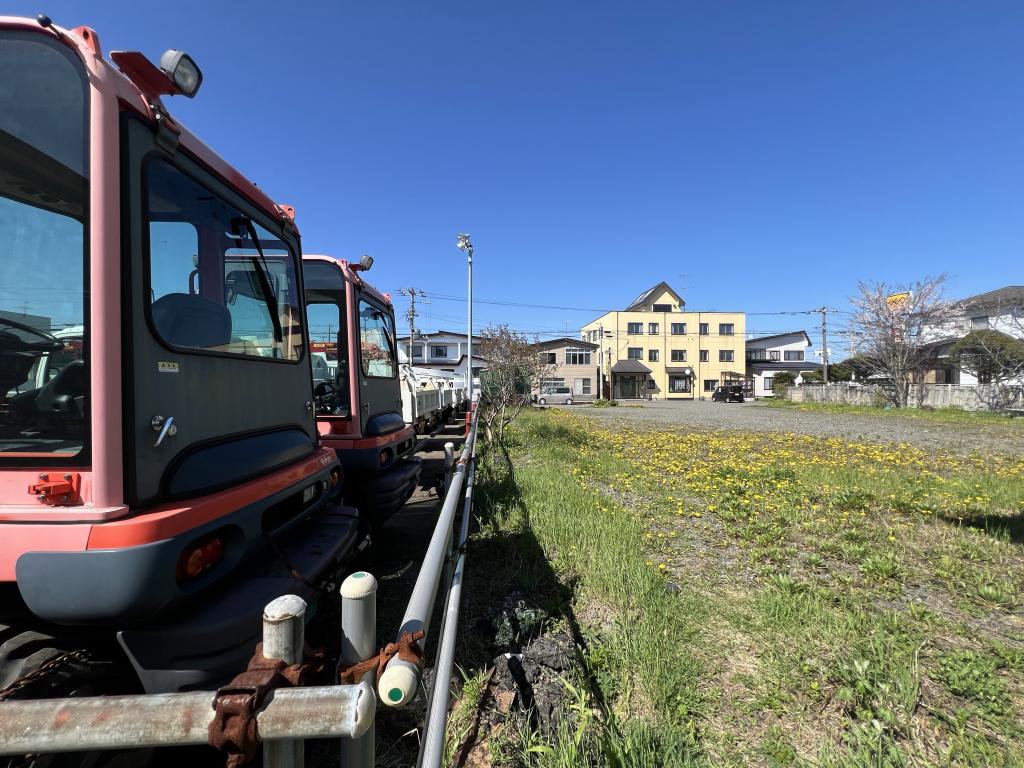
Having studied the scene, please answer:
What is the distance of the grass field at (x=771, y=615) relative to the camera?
2.05 meters

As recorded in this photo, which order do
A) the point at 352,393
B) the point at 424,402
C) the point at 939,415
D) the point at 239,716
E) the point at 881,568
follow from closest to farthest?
the point at 239,716 → the point at 881,568 → the point at 352,393 → the point at 424,402 → the point at 939,415

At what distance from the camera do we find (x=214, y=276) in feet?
7.74

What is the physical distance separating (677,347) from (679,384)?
396 cm

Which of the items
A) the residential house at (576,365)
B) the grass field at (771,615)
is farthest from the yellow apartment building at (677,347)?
the grass field at (771,615)

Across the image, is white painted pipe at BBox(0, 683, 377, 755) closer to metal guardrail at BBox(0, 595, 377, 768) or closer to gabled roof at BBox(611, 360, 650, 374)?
metal guardrail at BBox(0, 595, 377, 768)

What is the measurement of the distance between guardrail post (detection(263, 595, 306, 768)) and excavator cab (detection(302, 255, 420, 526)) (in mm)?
3088

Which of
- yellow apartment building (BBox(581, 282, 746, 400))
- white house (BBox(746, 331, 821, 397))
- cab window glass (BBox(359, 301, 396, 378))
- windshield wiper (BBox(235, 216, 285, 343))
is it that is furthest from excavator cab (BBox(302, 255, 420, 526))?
white house (BBox(746, 331, 821, 397))

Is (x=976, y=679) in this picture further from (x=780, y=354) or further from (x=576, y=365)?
(x=780, y=354)

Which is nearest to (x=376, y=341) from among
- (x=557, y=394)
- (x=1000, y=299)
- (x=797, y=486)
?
(x=797, y=486)

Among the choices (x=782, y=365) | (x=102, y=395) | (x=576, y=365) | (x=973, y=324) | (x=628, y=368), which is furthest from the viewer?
(x=782, y=365)

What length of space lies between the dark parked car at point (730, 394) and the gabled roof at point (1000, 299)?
14.9 metres

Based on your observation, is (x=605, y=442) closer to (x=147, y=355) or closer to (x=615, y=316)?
(x=147, y=355)

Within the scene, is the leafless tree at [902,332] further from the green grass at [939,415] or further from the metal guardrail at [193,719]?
the metal guardrail at [193,719]

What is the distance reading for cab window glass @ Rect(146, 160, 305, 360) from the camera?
183 cm
